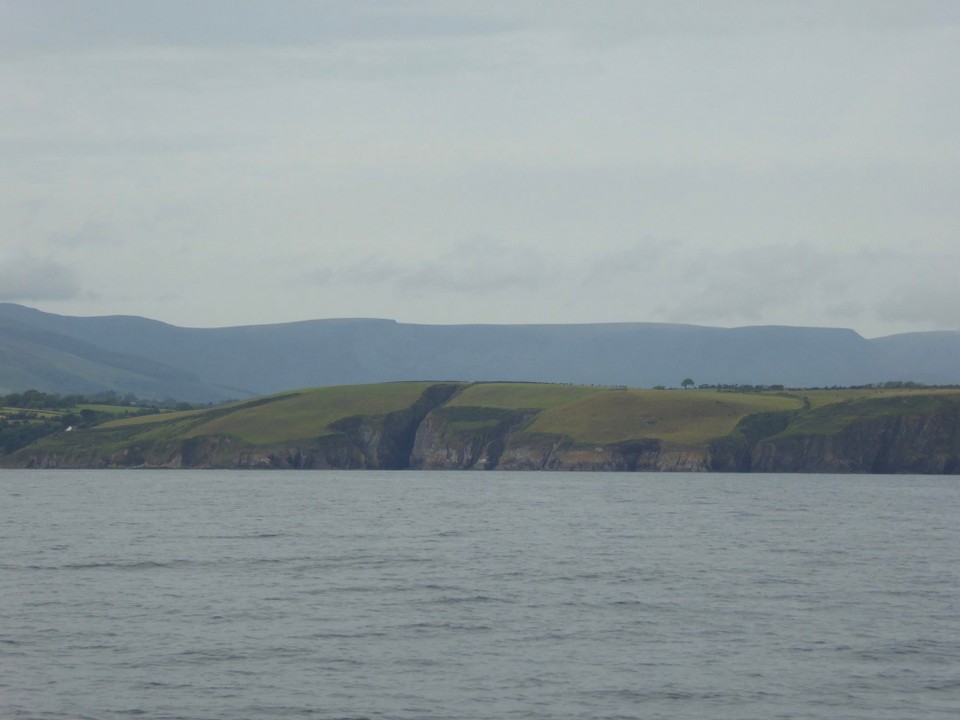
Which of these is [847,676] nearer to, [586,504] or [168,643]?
[168,643]

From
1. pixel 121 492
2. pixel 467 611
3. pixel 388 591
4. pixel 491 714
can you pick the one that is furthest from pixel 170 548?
pixel 121 492

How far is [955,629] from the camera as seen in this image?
175 feet

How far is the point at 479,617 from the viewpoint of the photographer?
5541 centimetres

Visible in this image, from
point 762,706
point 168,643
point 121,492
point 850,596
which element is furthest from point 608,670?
point 121,492

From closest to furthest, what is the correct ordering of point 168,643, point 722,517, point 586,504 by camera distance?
point 168,643 → point 722,517 → point 586,504

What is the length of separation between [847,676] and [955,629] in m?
10.9

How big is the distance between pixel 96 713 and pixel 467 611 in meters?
20.8

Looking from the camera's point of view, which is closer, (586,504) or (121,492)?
(586,504)

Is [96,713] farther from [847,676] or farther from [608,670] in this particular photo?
[847,676]

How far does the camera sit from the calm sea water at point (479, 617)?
136 ft

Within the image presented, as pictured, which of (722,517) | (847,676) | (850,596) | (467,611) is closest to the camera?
(847,676)

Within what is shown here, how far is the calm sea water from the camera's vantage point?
136 feet

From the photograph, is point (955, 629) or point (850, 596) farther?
point (850, 596)

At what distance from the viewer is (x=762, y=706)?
133ft
